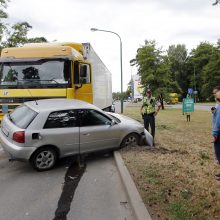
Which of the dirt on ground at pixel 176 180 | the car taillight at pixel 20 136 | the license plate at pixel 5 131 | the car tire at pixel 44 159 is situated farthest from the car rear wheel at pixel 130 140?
the license plate at pixel 5 131

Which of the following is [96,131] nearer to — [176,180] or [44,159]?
[44,159]

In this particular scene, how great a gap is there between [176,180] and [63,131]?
9.21ft

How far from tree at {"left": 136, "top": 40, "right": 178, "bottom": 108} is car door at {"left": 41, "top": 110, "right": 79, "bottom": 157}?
33.3 m

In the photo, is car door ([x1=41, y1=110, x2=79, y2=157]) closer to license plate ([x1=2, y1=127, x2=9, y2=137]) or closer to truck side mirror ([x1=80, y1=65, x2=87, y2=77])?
license plate ([x1=2, y1=127, x2=9, y2=137])

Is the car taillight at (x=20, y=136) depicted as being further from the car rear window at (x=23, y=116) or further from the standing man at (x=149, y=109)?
the standing man at (x=149, y=109)

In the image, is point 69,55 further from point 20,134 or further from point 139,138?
point 20,134

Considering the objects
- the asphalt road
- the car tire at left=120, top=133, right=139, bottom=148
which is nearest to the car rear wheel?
the car tire at left=120, top=133, right=139, bottom=148

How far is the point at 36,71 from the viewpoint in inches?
400

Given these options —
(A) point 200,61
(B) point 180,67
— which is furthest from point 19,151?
(B) point 180,67

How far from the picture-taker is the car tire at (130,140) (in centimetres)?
869

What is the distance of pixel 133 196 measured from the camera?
16.5 ft

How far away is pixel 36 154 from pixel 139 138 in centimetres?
309

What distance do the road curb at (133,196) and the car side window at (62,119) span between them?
4.97 feet

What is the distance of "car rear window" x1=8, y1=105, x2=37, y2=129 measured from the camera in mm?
7105
